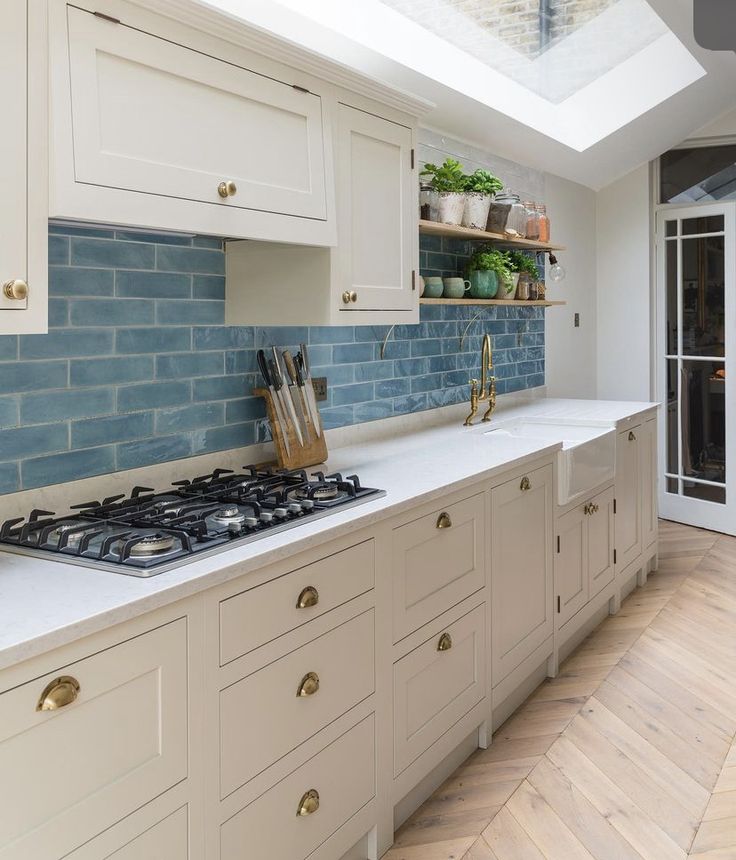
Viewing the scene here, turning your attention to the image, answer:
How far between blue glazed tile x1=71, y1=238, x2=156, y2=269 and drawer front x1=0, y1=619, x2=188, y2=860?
40.5 inches

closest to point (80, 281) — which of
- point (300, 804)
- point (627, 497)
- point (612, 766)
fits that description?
point (300, 804)

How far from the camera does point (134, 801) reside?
148cm

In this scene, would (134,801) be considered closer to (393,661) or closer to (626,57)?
(393,661)

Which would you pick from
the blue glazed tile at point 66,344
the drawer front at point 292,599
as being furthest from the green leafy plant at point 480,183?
the drawer front at point 292,599

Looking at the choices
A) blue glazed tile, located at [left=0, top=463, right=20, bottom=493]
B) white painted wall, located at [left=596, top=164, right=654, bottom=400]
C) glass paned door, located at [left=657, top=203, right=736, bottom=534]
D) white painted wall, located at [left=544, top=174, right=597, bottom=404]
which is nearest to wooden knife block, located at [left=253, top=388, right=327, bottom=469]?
blue glazed tile, located at [left=0, top=463, right=20, bottom=493]

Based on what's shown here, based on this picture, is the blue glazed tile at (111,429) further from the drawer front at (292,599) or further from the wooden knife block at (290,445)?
the drawer front at (292,599)

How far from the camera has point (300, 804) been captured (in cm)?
191

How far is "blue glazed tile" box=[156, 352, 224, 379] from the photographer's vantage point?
2422 millimetres

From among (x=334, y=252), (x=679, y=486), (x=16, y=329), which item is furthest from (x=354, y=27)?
(x=679, y=486)

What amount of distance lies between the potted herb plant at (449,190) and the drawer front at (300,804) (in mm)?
2010

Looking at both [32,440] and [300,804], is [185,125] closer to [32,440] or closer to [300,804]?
[32,440]

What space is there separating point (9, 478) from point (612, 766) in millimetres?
1969

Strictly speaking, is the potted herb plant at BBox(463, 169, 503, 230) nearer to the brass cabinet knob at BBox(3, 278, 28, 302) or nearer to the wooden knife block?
the wooden knife block

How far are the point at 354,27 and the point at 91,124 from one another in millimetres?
1576
